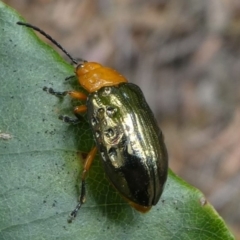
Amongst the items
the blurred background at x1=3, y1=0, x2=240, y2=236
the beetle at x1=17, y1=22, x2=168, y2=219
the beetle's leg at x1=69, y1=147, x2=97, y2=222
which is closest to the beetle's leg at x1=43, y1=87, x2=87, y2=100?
the beetle at x1=17, y1=22, x2=168, y2=219

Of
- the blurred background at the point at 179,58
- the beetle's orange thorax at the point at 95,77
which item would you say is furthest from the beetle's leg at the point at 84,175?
the blurred background at the point at 179,58

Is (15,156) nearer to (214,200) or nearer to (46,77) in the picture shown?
(46,77)

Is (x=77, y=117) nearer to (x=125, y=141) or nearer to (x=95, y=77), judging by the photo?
(x=125, y=141)

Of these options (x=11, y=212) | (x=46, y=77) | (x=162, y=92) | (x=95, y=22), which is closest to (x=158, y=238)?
(x=11, y=212)

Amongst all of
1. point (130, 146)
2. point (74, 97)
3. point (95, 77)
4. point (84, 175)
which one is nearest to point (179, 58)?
point (95, 77)

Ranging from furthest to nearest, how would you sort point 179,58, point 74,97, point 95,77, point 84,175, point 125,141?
point 179,58, point 95,77, point 74,97, point 125,141, point 84,175

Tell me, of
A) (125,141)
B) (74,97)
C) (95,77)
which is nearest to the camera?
(125,141)

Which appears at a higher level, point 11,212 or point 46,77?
point 46,77
